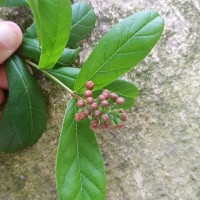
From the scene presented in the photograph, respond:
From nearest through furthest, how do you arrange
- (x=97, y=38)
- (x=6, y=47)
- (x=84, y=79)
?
(x=84, y=79) < (x=6, y=47) < (x=97, y=38)

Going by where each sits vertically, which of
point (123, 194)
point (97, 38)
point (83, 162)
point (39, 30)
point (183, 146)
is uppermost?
point (39, 30)

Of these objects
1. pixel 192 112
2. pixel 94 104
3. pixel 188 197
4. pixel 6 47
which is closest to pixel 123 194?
pixel 188 197

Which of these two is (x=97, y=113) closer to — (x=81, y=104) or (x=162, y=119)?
(x=81, y=104)

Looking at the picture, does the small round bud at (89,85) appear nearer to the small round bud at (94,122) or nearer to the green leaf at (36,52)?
the small round bud at (94,122)

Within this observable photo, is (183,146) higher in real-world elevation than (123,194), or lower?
higher

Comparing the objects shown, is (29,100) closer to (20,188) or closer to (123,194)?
(20,188)

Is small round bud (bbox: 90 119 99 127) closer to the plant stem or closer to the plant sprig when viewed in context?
the plant sprig

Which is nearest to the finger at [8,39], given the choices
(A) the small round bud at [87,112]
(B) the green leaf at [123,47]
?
(B) the green leaf at [123,47]
